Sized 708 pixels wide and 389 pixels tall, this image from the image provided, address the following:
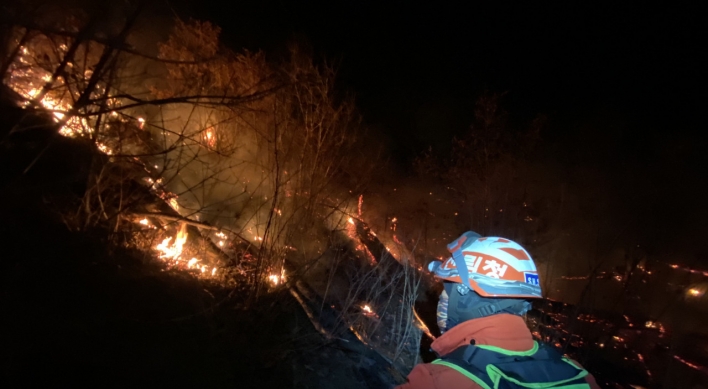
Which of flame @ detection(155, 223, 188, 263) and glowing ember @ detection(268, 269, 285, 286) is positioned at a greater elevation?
flame @ detection(155, 223, 188, 263)

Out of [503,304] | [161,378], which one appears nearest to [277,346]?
[161,378]

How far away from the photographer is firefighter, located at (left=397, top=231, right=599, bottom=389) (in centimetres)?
156

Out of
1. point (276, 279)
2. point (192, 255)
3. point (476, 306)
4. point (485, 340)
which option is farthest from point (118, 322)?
point (485, 340)

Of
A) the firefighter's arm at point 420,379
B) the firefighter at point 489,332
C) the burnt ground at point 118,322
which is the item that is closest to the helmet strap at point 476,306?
the firefighter at point 489,332

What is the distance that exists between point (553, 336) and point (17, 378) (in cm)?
874

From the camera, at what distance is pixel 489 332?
181 cm

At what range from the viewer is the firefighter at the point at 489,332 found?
1.56 meters

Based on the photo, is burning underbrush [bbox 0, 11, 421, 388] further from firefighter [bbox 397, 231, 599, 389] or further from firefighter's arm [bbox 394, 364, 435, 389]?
firefighter's arm [bbox 394, 364, 435, 389]

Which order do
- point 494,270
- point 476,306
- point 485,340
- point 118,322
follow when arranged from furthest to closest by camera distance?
1. point 118,322
2. point 494,270
3. point 476,306
4. point 485,340

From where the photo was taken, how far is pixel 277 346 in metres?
6.16

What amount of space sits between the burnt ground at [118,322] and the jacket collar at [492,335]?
3.89 meters

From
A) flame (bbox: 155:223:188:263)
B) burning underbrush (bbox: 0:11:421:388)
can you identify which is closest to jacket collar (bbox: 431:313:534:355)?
burning underbrush (bbox: 0:11:421:388)

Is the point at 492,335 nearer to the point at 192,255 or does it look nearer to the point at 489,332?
the point at 489,332

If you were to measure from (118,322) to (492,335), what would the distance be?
5154 millimetres
